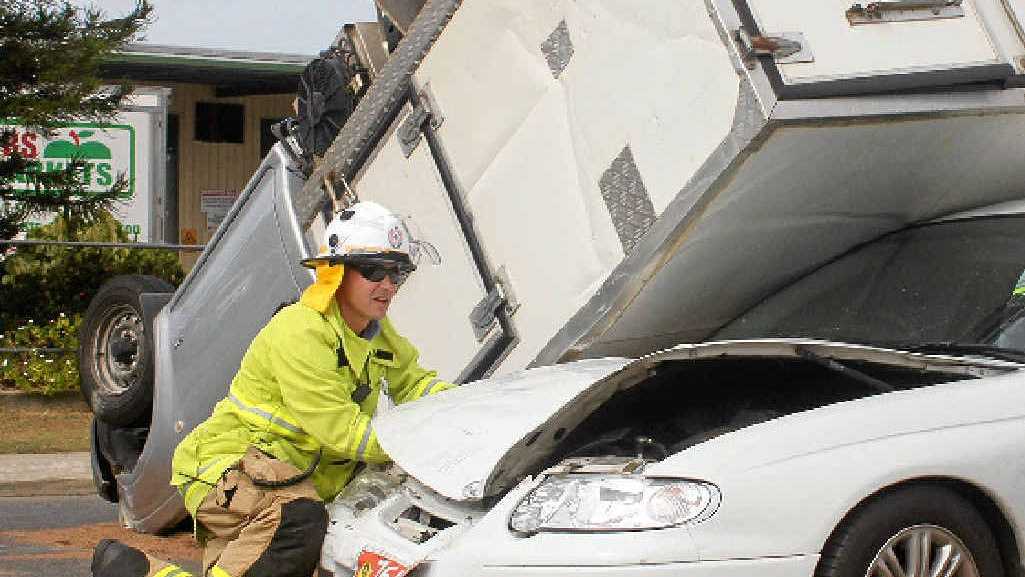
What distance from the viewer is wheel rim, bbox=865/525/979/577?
457 centimetres

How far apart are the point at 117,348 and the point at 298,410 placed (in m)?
3.53

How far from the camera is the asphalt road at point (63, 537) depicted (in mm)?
7879

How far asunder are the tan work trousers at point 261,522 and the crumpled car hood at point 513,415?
12.7 inches

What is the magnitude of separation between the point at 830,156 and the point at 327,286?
6.14ft

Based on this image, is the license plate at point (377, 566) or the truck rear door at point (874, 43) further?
the truck rear door at point (874, 43)

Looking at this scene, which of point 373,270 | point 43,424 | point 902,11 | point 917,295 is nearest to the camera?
point 373,270

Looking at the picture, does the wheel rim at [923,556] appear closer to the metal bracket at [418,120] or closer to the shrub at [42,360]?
the metal bracket at [418,120]

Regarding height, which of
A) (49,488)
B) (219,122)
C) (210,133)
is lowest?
(49,488)

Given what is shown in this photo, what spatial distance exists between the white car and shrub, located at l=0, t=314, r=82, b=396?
8.80 metres

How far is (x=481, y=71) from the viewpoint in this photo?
6.95m

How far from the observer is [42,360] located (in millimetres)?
14367

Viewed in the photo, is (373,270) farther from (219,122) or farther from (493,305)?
(219,122)

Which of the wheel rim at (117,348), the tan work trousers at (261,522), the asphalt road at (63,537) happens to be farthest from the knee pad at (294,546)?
the wheel rim at (117,348)

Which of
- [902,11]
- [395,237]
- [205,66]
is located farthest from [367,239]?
[205,66]
